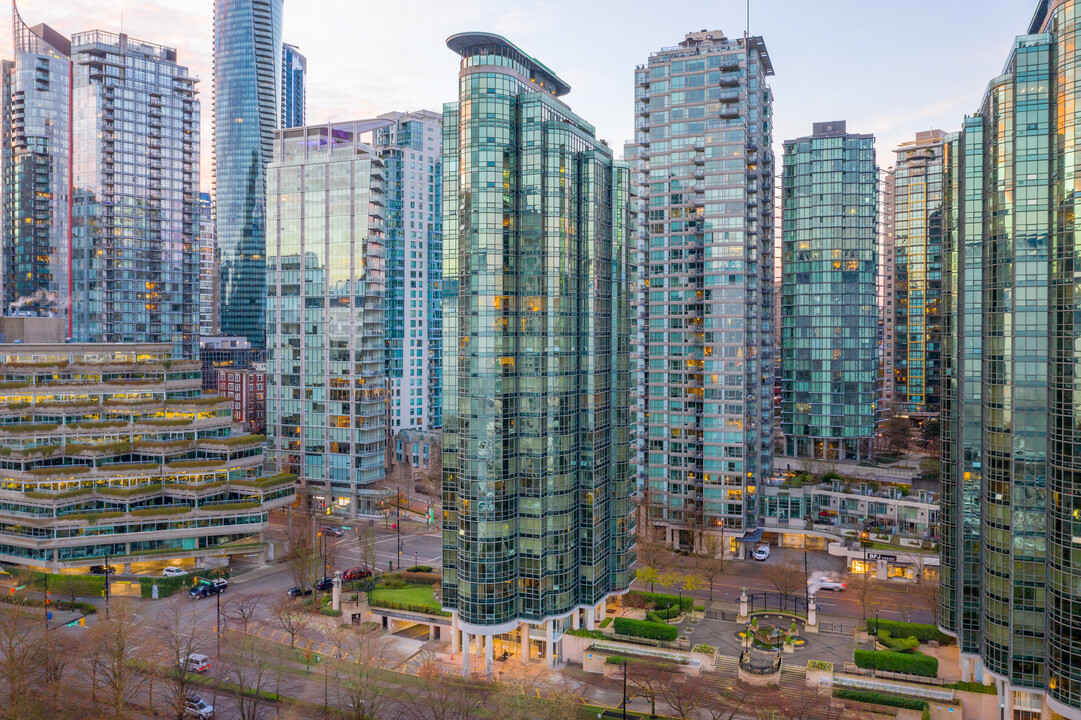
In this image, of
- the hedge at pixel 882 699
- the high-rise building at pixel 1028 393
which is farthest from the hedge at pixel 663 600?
the high-rise building at pixel 1028 393

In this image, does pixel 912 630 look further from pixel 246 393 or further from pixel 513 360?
pixel 246 393

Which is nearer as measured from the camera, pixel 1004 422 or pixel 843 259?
pixel 1004 422

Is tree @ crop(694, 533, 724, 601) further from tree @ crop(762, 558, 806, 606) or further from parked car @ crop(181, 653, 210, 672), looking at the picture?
parked car @ crop(181, 653, 210, 672)

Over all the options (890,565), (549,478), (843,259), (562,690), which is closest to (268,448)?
(549,478)

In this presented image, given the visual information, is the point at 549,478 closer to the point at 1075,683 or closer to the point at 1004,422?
the point at 1004,422

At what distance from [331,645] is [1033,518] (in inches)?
2713

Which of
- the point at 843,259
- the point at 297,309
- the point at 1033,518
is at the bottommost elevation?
the point at 1033,518

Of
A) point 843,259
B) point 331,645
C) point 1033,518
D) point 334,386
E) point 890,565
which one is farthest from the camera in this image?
point 843,259

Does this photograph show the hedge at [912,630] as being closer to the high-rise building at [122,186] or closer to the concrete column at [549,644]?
the concrete column at [549,644]

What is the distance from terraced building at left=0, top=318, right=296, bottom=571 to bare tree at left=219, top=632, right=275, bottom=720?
30.1 m

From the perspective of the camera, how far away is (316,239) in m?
140

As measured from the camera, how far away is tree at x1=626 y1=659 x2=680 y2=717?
222 feet

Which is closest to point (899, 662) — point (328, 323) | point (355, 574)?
point (355, 574)

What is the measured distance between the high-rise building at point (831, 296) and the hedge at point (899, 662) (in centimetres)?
8632
